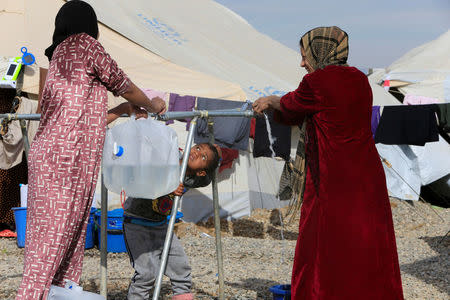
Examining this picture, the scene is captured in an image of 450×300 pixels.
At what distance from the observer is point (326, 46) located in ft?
10.0

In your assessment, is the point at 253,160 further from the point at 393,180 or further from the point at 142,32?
the point at 393,180

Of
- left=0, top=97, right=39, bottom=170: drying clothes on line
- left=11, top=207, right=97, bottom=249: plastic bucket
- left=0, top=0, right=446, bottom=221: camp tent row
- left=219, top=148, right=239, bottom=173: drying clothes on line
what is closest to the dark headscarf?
A: left=11, top=207, right=97, bottom=249: plastic bucket

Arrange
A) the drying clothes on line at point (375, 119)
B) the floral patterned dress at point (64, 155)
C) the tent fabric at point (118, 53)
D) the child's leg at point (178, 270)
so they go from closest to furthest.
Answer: the floral patterned dress at point (64, 155) → the child's leg at point (178, 270) → the tent fabric at point (118, 53) → the drying clothes on line at point (375, 119)

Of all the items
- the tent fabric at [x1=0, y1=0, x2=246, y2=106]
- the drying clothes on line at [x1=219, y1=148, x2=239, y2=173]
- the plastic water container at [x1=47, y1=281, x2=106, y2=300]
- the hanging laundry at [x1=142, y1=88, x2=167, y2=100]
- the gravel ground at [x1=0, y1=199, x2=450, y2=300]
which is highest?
the tent fabric at [x1=0, y1=0, x2=246, y2=106]

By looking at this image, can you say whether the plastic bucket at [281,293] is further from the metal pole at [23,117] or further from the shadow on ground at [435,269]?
the shadow on ground at [435,269]

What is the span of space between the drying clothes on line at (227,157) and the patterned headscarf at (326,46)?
204 inches

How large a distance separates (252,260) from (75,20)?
3.98m

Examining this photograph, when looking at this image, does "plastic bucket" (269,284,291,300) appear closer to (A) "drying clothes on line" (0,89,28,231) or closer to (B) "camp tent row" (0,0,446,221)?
(B) "camp tent row" (0,0,446,221)

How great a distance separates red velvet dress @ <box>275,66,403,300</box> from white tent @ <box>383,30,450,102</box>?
32.6 feet

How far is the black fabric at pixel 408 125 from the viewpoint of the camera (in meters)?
8.08

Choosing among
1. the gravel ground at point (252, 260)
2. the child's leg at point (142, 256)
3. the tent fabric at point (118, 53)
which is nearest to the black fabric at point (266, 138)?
the tent fabric at point (118, 53)

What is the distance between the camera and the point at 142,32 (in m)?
9.23

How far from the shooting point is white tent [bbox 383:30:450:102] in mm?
12656

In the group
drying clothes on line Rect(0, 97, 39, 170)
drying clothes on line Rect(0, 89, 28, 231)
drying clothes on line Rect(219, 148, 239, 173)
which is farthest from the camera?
drying clothes on line Rect(219, 148, 239, 173)
